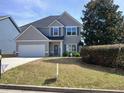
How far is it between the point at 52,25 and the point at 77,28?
14.1 feet

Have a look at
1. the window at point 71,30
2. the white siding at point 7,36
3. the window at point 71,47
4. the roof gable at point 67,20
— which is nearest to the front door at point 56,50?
the window at point 71,47

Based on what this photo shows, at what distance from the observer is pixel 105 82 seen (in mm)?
17047

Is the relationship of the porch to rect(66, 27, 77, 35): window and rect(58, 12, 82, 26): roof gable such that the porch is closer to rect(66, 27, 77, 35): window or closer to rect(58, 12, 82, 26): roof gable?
rect(66, 27, 77, 35): window

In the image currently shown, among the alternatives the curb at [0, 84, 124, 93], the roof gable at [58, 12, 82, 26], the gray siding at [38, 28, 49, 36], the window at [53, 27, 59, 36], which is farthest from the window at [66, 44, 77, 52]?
the curb at [0, 84, 124, 93]

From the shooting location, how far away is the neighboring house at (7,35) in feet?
165

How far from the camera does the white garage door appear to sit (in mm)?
45594

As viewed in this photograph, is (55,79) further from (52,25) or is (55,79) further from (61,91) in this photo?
(52,25)

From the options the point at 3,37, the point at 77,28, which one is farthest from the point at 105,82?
the point at 3,37

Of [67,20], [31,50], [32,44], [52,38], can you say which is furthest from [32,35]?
[67,20]

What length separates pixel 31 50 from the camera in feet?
151

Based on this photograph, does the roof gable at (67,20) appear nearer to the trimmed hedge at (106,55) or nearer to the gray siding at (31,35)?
the gray siding at (31,35)

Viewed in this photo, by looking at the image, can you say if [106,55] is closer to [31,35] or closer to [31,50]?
[31,50]

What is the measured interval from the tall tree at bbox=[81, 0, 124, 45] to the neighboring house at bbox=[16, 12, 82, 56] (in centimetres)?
918

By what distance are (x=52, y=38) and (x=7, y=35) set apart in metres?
9.31
